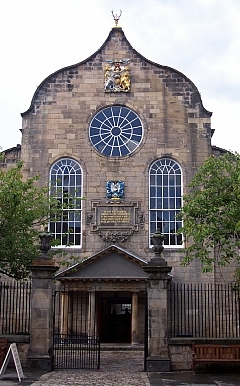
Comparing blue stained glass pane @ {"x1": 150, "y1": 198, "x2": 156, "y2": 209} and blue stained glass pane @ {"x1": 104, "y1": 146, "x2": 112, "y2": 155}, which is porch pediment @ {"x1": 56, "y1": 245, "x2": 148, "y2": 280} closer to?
blue stained glass pane @ {"x1": 150, "y1": 198, "x2": 156, "y2": 209}

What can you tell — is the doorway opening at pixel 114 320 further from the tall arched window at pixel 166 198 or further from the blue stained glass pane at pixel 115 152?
the blue stained glass pane at pixel 115 152

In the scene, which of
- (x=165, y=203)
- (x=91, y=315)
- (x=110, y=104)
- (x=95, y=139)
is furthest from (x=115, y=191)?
(x=91, y=315)

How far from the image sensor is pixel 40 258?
656 inches

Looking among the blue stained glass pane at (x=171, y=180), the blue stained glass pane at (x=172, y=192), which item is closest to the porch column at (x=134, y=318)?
the blue stained glass pane at (x=172, y=192)

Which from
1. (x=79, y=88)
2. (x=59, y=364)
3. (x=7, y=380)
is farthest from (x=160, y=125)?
(x=7, y=380)

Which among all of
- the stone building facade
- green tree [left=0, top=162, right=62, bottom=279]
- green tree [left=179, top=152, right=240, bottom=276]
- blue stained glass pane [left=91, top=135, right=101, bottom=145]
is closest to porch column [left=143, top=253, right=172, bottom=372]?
green tree [left=179, top=152, right=240, bottom=276]

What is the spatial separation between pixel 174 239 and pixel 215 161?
938cm

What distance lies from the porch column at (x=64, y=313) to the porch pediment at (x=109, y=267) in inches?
38.4

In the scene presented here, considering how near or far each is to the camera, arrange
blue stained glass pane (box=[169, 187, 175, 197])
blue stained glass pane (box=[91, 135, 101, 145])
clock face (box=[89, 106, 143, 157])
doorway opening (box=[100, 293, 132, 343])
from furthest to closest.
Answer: blue stained glass pane (box=[91, 135, 101, 145]) → clock face (box=[89, 106, 143, 157]) → blue stained glass pane (box=[169, 187, 175, 197]) → doorway opening (box=[100, 293, 132, 343])

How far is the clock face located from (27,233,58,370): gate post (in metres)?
12.7

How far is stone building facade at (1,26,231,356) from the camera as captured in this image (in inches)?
1069

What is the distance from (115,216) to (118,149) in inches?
140

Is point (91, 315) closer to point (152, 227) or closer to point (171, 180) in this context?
point (152, 227)

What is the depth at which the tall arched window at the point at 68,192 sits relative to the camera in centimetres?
2738
